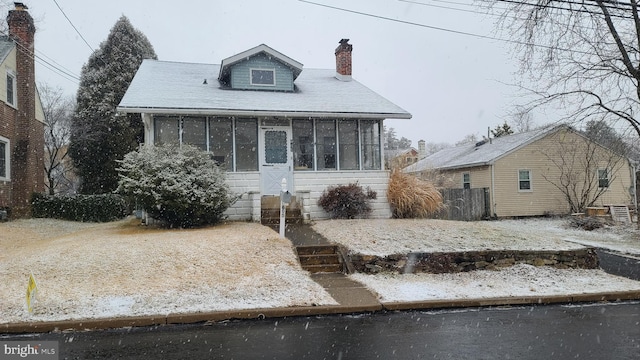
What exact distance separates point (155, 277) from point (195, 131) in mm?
7090

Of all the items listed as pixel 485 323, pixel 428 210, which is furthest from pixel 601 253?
pixel 485 323

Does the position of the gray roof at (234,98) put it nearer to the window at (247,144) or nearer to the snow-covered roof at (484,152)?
the window at (247,144)

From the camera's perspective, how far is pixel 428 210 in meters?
14.1

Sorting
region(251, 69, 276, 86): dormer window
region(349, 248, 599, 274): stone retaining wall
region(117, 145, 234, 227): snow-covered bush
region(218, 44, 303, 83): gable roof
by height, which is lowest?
region(349, 248, 599, 274): stone retaining wall

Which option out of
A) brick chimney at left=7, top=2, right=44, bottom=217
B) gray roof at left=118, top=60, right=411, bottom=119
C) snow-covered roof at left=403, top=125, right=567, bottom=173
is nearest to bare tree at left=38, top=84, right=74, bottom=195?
brick chimney at left=7, top=2, right=44, bottom=217

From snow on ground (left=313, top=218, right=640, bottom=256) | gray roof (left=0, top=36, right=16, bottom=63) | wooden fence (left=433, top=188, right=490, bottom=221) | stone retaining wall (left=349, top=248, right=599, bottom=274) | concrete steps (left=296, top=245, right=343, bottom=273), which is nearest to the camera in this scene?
stone retaining wall (left=349, top=248, right=599, bottom=274)

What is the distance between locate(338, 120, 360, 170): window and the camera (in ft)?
49.2

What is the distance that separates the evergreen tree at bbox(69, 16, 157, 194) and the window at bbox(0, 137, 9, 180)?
472 cm

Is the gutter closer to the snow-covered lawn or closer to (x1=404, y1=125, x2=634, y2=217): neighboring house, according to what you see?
the snow-covered lawn

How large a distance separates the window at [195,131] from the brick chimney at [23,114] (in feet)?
26.0

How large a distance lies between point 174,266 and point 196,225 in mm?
→ 3913

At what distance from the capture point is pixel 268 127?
1441 centimetres

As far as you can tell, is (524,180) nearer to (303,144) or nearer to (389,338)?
(303,144)

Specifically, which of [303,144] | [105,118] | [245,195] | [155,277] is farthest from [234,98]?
[105,118]
